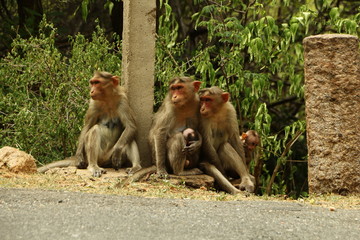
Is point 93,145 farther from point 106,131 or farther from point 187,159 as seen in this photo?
point 187,159

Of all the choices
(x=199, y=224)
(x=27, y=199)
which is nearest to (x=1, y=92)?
(x=27, y=199)

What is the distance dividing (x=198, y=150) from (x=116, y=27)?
16.0 feet

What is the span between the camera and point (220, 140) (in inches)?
394

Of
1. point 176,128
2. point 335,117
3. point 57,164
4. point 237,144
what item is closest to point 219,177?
point 237,144

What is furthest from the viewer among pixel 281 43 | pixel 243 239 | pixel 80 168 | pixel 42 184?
pixel 281 43

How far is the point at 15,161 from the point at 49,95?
6.86ft

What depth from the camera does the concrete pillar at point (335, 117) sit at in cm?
855

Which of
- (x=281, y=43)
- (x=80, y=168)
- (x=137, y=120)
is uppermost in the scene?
(x=281, y=43)

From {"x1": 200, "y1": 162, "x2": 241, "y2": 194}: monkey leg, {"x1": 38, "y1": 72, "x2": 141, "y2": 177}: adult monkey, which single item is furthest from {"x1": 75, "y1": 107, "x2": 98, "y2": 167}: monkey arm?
{"x1": 200, "y1": 162, "x2": 241, "y2": 194}: monkey leg

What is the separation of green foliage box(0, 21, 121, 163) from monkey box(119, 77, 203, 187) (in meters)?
1.82

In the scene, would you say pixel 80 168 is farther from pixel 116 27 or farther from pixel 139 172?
pixel 116 27

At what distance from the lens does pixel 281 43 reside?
35.4ft

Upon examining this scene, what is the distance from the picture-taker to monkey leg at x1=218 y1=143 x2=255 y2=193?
32.4ft

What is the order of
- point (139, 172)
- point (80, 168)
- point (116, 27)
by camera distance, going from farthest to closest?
point (116, 27) < point (80, 168) < point (139, 172)
